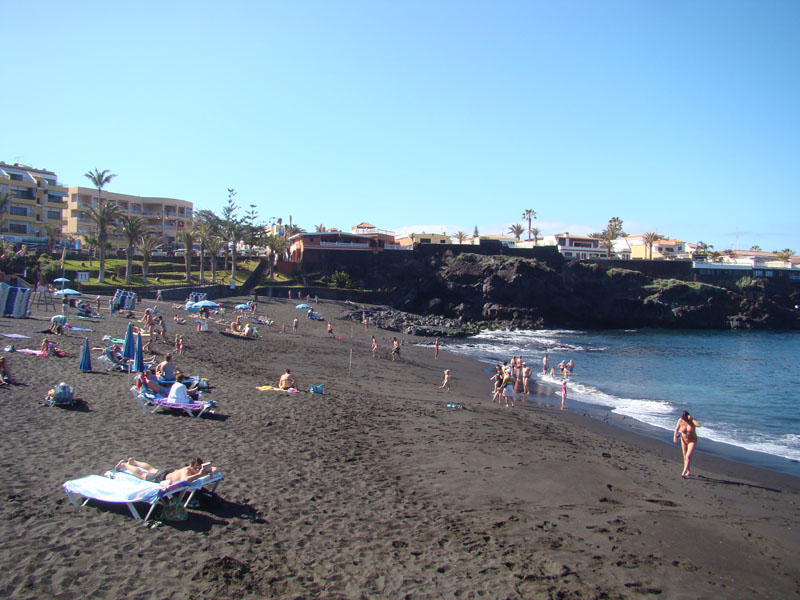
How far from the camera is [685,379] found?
97.2 feet

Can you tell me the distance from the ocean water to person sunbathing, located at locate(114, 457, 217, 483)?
45.1 ft

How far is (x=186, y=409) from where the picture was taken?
12312 millimetres

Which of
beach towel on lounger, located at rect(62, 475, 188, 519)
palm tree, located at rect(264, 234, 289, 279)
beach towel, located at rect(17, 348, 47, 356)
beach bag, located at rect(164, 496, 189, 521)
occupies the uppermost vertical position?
palm tree, located at rect(264, 234, 289, 279)

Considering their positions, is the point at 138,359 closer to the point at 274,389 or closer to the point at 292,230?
the point at 274,389

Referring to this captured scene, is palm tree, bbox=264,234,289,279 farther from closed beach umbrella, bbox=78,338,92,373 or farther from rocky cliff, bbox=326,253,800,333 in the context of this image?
closed beach umbrella, bbox=78,338,92,373

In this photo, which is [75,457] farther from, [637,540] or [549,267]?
[549,267]

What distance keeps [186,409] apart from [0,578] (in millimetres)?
6806

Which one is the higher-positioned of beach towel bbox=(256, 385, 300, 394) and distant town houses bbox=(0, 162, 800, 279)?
distant town houses bbox=(0, 162, 800, 279)

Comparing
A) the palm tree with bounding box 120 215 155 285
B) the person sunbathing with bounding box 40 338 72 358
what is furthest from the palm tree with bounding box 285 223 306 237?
the person sunbathing with bounding box 40 338 72 358

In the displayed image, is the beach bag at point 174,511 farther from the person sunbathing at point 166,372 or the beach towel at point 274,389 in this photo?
the beach towel at point 274,389

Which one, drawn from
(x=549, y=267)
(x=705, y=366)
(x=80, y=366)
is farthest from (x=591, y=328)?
(x=80, y=366)

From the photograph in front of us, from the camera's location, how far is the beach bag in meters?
7.04

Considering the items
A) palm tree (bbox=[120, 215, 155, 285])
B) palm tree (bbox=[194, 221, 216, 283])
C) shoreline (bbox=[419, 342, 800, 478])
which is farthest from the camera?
palm tree (bbox=[194, 221, 216, 283])

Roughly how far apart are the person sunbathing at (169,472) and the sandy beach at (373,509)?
51 centimetres
